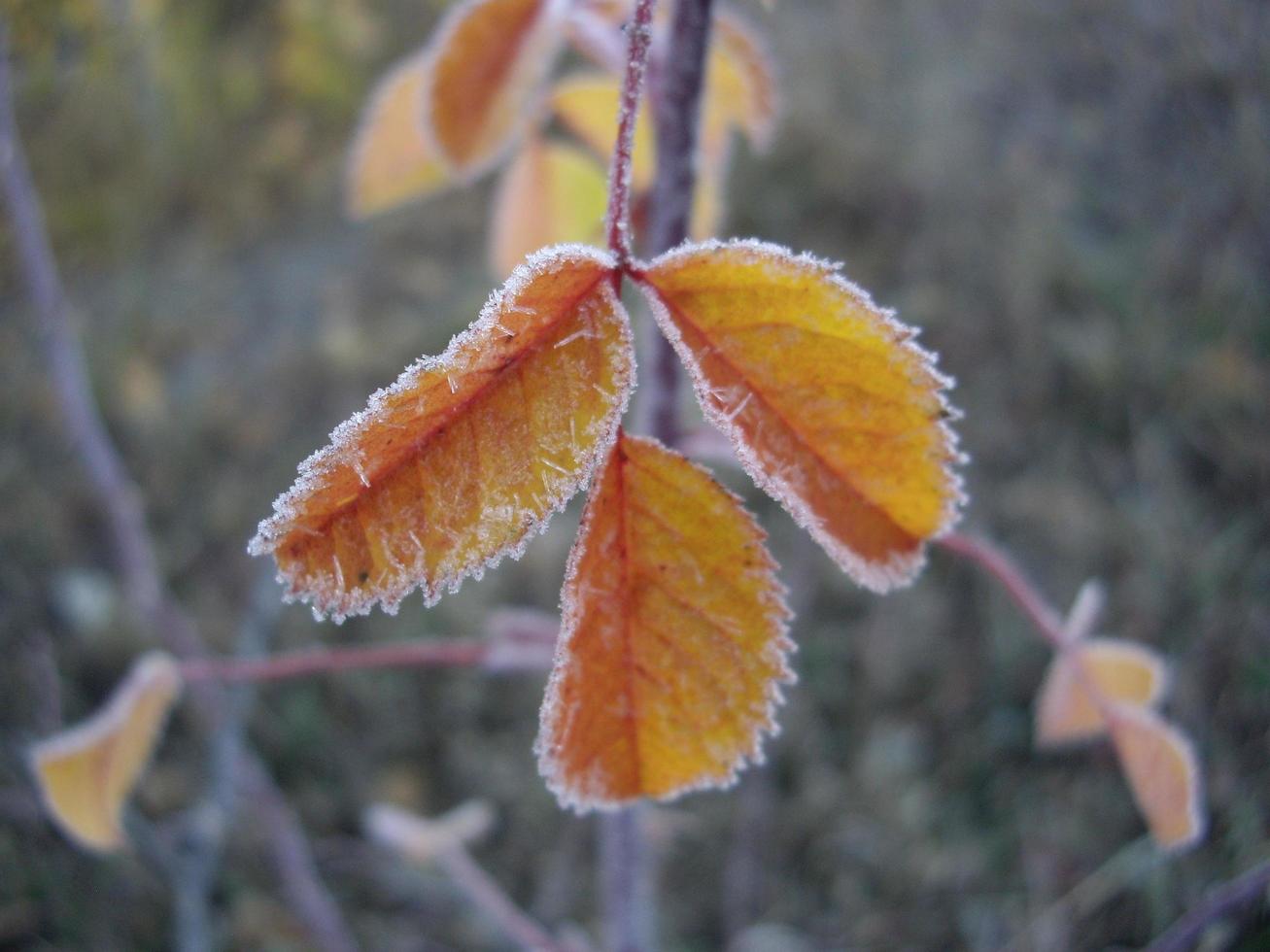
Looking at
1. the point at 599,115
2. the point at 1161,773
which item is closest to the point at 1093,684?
the point at 1161,773

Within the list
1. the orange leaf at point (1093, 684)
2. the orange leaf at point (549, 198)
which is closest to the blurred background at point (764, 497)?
the orange leaf at point (1093, 684)

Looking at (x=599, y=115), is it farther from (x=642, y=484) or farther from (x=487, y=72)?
(x=642, y=484)

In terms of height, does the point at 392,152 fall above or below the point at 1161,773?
above

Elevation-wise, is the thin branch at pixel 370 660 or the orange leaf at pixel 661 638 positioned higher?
the thin branch at pixel 370 660

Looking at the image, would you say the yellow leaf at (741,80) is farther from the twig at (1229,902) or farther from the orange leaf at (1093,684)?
the twig at (1229,902)

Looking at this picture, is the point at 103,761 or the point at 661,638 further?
the point at 103,761

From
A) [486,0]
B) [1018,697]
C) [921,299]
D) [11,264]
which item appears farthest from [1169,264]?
[11,264]
